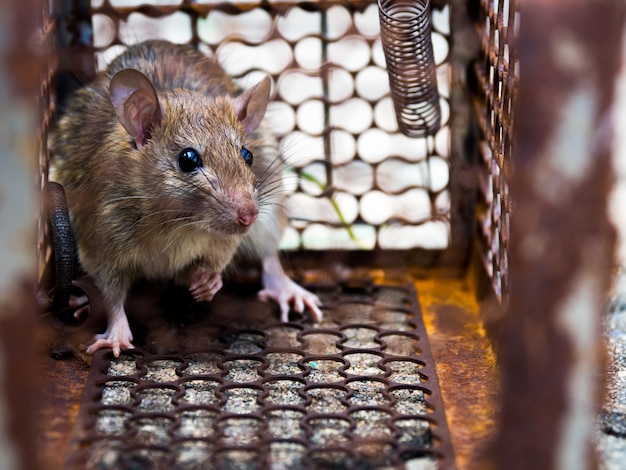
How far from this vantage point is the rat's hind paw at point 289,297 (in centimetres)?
378

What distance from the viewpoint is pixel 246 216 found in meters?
3.23

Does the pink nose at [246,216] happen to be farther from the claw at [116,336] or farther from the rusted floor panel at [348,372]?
the claw at [116,336]

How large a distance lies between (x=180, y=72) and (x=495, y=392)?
182 centimetres

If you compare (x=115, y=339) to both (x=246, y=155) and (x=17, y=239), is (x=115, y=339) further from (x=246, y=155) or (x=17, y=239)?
(x=17, y=239)

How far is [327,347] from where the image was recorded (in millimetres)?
3521

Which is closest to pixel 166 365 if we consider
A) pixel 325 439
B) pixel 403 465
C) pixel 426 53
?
pixel 325 439

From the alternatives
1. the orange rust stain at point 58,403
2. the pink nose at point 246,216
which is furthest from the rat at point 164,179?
the orange rust stain at point 58,403

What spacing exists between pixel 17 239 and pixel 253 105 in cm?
180

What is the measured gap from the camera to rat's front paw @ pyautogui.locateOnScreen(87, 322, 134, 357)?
11.0ft

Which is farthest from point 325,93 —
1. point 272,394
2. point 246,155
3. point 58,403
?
point 58,403

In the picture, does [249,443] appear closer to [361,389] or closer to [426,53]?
[361,389]

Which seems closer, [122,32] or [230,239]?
[230,239]

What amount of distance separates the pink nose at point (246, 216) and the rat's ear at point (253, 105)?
1.64 ft

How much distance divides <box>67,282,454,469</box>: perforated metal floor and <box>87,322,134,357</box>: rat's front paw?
0.12 ft
